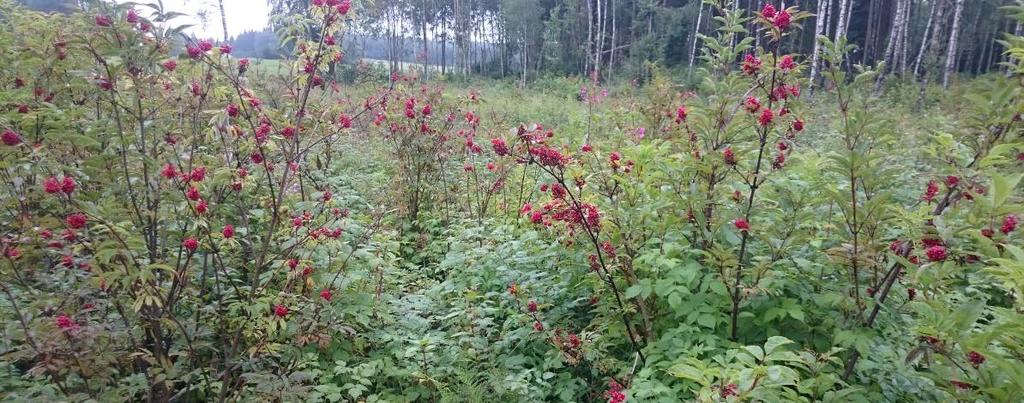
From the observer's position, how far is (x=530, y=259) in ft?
11.2

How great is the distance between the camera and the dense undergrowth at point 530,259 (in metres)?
1.89

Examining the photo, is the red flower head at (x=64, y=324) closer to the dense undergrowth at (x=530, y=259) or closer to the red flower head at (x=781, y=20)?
the dense undergrowth at (x=530, y=259)

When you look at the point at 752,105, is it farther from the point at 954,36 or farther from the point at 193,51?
the point at 954,36

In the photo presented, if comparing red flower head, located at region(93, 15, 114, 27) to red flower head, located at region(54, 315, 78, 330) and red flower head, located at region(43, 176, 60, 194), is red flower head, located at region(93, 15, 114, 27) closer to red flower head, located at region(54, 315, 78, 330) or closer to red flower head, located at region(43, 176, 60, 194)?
red flower head, located at region(43, 176, 60, 194)

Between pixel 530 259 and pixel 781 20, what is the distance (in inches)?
78.3

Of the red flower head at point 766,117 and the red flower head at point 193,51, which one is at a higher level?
the red flower head at point 193,51

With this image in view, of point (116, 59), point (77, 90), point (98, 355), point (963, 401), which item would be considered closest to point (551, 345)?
point (963, 401)

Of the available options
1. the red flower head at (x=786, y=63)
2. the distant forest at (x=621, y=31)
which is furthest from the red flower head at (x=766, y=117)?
the distant forest at (x=621, y=31)

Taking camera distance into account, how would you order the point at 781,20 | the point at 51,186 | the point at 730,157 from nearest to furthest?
the point at 51,186 → the point at 781,20 → the point at 730,157

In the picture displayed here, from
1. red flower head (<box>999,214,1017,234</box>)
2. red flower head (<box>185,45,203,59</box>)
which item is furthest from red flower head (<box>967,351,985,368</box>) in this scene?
red flower head (<box>185,45,203,59</box>)

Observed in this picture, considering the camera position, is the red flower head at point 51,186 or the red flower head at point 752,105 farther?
the red flower head at point 752,105

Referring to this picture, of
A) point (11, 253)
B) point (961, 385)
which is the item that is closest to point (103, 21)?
point (11, 253)

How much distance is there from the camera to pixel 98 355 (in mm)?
2098

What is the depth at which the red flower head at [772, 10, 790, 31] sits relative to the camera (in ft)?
7.02
